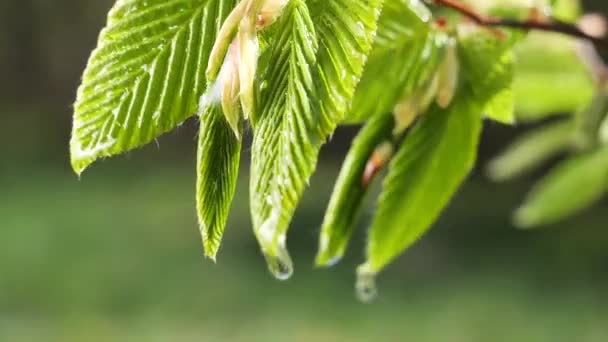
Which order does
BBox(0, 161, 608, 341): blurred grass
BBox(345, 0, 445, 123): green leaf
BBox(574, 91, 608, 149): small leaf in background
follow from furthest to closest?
BBox(0, 161, 608, 341): blurred grass, BBox(574, 91, 608, 149): small leaf in background, BBox(345, 0, 445, 123): green leaf

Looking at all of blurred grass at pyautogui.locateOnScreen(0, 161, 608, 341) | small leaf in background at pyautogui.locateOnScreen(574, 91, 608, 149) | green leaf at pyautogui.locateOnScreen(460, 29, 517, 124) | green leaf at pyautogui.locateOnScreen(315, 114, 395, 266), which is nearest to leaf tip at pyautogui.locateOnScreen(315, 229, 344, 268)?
green leaf at pyautogui.locateOnScreen(315, 114, 395, 266)

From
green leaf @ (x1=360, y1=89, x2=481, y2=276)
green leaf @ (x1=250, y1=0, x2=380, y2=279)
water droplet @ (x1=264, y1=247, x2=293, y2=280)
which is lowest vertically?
green leaf @ (x1=360, y1=89, x2=481, y2=276)

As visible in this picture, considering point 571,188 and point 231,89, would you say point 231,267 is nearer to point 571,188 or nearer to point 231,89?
point 571,188

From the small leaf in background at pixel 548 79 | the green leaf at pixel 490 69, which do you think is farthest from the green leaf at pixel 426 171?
the small leaf in background at pixel 548 79

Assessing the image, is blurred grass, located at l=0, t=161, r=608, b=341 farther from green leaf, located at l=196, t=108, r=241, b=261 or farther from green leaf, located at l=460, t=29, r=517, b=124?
green leaf, located at l=196, t=108, r=241, b=261

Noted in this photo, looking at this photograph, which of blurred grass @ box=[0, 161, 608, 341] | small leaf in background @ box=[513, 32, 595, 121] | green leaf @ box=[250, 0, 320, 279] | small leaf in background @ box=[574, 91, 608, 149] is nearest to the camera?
green leaf @ box=[250, 0, 320, 279]

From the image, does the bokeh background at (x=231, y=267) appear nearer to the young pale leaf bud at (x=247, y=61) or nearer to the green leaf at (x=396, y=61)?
the green leaf at (x=396, y=61)

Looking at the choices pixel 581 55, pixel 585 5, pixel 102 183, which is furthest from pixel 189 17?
pixel 102 183

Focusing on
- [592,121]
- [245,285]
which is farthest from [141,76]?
[245,285]
